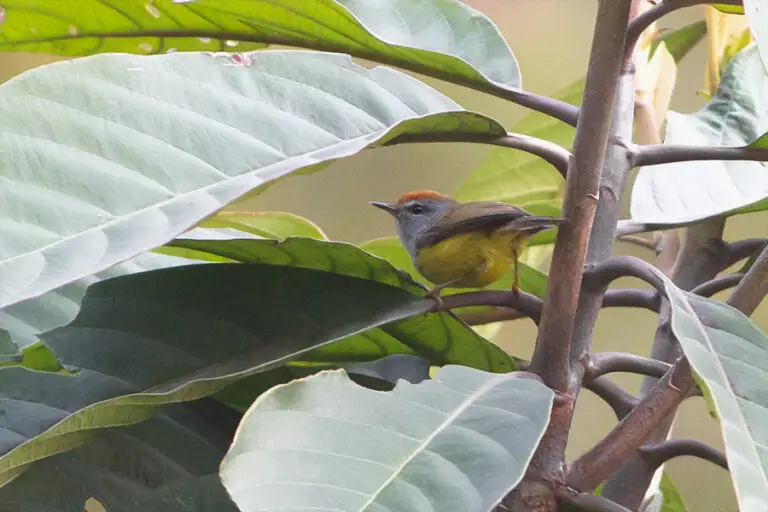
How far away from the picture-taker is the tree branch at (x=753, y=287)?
0.63m

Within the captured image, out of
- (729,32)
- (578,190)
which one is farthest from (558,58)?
(578,190)

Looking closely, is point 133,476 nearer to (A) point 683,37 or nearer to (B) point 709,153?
(B) point 709,153

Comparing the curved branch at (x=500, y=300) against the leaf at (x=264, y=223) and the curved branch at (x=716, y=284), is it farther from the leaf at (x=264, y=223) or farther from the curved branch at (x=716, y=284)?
the leaf at (x=264, y=223)

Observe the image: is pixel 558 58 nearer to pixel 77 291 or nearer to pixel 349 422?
pixel 77 291

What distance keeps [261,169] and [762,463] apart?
1.07ft

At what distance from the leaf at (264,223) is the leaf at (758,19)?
1.96ft

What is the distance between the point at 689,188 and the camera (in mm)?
806

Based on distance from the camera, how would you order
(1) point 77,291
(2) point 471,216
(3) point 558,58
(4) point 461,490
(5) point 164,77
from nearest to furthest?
(4) point 461,490, (5) point 164,77, (1) point 77,291, (2) point 471,216, (3) point 558,58

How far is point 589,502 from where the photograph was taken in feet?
1.79

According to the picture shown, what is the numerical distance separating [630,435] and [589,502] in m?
0.06

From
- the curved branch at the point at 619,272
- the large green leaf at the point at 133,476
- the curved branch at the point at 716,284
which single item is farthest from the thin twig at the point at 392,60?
the large green leaf at the point at 133,476

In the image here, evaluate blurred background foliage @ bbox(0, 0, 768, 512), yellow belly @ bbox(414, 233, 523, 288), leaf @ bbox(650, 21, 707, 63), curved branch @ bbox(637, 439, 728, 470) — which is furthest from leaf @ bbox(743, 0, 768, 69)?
blurred background foliage @ bbox(0, 0, 768, 512)

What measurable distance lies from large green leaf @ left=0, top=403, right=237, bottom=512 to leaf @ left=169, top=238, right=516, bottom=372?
0.12m

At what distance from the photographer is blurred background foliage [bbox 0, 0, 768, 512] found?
1.81 meters
